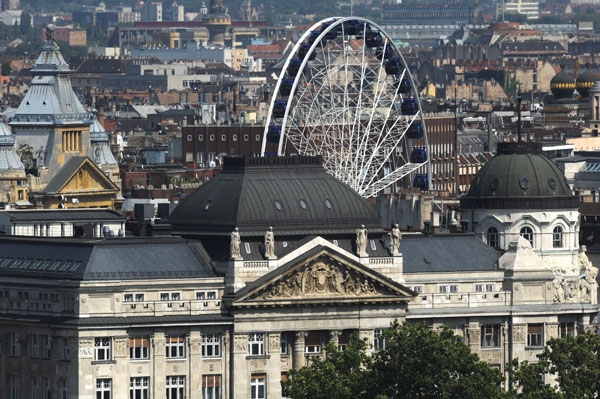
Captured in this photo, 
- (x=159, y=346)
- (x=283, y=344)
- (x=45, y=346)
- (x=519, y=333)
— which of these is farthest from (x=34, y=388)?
(x=519, y=333)

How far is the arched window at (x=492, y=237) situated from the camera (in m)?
160

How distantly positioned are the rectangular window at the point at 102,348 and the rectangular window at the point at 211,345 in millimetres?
4402

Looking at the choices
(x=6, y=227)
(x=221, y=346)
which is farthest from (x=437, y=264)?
(x=6, y=227)

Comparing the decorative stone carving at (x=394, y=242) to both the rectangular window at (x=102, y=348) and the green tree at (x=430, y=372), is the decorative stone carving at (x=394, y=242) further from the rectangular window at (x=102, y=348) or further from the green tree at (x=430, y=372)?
the green tree at (x=430, y=372)

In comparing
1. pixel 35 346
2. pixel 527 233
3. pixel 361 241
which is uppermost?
pixel 527 233

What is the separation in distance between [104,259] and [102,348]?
11.4ft

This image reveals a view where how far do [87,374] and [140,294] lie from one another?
12.4ft

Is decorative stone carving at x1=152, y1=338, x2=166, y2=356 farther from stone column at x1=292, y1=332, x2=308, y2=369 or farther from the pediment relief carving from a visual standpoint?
stone column at x1=292, y1=332, x2=308, y2=369

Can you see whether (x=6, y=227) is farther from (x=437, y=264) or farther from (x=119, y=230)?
(x=437, y=264)

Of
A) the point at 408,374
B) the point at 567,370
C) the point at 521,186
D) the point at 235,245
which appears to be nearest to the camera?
the point at 408,374

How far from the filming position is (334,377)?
130 metres

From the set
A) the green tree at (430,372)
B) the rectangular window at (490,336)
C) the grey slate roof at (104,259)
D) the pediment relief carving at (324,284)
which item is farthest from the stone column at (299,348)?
the green tree at (430,372)

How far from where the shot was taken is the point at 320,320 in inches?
5655

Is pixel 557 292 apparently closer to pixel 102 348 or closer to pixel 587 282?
pixel 587 282
